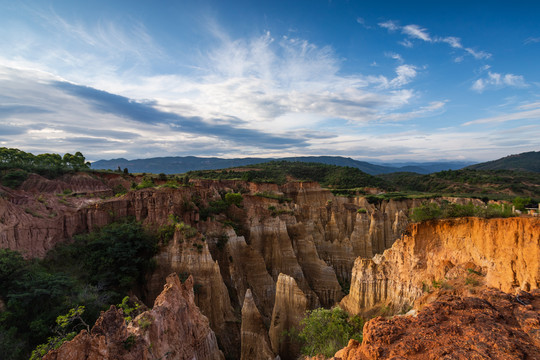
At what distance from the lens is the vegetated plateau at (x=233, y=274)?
345 inches

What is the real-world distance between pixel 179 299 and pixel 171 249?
Result: 691 centimetres

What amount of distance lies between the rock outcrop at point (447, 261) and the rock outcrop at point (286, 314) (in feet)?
11.5

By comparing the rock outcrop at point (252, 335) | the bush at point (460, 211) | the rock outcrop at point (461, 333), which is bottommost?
the rock outcrop at point (252, 335)

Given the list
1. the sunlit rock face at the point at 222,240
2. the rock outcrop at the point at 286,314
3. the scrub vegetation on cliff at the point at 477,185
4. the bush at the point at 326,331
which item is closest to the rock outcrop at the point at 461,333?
the bush at the point at 326,331

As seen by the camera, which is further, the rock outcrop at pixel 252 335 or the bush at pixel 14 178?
the bush at pixel 14 178

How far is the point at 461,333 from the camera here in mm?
4840

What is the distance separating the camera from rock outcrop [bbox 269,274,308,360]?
16172 millimetres

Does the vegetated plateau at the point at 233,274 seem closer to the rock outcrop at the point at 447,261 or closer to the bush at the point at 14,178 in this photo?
the rock outcrop at the point at 447,261

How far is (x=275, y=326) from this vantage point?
55.1 ft

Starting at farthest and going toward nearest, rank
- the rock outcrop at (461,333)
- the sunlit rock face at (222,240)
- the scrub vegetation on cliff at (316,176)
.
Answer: the scrub vegetation on cliff at (316,176)
the sunlit rock face at (222,240)
the rock outcrop at (461,333)

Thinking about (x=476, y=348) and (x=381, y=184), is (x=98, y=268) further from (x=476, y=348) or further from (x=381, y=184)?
(x=381, y=184)

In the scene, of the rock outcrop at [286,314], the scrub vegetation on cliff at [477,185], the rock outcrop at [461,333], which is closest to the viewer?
the rock outcrop at [461,333]

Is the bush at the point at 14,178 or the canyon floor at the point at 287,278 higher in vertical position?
the bush at the point at 14,178

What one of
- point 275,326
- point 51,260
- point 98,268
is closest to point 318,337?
point 275,326
